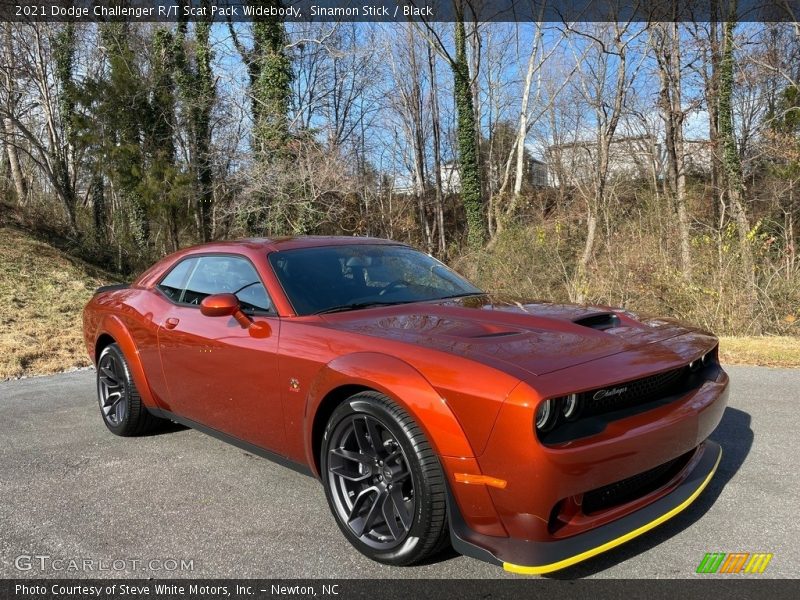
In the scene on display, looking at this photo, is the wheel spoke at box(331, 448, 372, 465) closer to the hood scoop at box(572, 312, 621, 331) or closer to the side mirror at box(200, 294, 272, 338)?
the side mirror at box(200, 294, 272, 338)

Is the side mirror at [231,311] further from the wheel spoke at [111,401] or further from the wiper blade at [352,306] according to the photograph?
the wheel spoke at [111,401]

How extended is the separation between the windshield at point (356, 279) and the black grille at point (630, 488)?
1.58 metres

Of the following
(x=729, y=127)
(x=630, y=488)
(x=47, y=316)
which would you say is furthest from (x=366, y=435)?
(x=729, y=127)

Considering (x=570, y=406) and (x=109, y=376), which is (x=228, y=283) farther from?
(x=570, y=406)

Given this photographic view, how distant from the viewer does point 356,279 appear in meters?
3.73

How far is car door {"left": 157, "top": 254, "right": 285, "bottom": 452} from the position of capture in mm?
3254

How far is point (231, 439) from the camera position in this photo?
142 inches

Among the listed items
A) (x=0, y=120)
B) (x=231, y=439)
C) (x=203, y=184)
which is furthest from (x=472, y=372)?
(x=0, y=120)

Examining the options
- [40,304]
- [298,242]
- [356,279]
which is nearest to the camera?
[356,279]

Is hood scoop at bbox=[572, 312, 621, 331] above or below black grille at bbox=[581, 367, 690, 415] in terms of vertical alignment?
above

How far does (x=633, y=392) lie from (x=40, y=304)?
41.7 ft

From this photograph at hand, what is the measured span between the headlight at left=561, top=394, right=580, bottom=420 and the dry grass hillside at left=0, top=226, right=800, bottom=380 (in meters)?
5.24

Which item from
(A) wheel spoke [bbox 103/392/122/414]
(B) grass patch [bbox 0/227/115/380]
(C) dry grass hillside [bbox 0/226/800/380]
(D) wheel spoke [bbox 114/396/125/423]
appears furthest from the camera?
(B) grass patch [bbox 0/227/115/380]

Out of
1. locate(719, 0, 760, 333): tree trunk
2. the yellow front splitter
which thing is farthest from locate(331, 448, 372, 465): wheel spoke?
locate(719, 0, 760, 333): tree trunk
